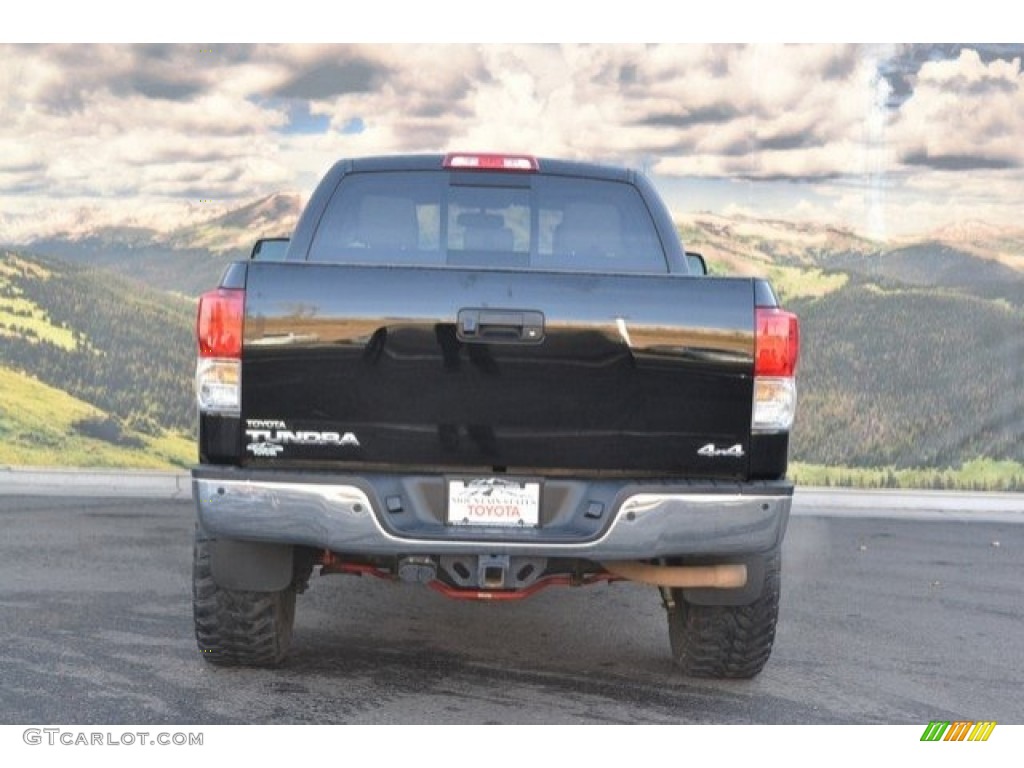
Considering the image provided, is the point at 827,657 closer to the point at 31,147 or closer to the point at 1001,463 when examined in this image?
the point at 1001,463

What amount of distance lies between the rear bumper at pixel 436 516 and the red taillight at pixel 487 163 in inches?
77.4

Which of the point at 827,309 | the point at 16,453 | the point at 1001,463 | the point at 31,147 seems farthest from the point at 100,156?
the point at 1001,463

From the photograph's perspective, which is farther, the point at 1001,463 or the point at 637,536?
the point at 1001,463

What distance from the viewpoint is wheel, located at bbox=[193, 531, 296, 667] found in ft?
18.8

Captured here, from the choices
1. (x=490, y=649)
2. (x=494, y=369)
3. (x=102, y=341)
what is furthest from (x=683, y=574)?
(x=102, y=341)

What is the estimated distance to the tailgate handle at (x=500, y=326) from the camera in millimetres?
5031

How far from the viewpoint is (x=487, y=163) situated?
6.59 metres

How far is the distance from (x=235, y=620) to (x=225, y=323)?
4.49 ft

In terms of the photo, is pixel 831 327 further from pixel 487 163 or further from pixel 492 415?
pixel 492 415

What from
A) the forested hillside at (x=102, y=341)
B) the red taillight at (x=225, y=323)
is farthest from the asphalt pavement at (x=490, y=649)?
the forested hillside at (x=102, y=341)

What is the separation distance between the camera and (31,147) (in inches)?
483

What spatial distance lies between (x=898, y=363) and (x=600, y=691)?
7.17 m
